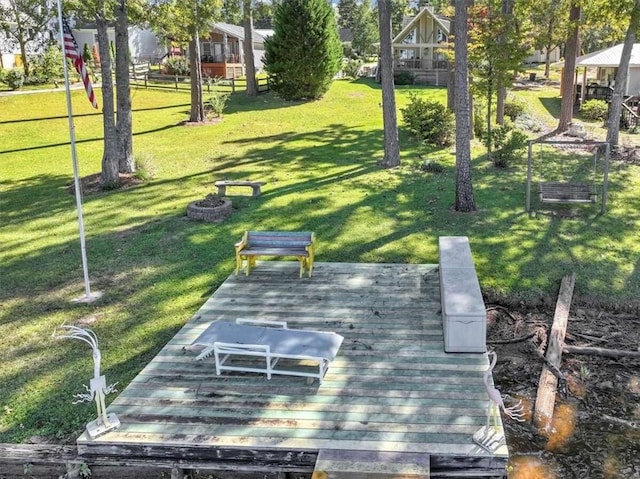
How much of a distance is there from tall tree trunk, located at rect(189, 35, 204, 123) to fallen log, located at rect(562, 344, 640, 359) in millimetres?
19018

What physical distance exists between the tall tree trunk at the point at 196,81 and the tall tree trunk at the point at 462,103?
1351cm

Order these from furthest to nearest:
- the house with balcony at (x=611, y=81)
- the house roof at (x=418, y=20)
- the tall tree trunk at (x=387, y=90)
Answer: the house roof at (x=418, y=20) → the house with balcony at (x=611, y=81) → the tall tree trunk at (x=387, y=90)

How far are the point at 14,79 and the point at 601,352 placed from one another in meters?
33.6

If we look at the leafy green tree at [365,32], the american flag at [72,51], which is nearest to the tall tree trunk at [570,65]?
the american flag at [72,51]

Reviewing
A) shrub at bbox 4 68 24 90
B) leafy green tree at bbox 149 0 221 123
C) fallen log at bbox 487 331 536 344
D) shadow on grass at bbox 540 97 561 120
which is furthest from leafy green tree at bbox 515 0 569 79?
shrub at bbox 4 68 24 90

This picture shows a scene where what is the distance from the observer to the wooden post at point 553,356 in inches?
272

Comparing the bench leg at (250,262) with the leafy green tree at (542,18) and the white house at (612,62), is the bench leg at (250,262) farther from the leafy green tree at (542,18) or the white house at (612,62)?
the white house at (612,62)

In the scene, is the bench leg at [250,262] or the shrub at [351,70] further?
the shrub at [351,70]

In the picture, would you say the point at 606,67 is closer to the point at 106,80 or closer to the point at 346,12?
the point at 106,80

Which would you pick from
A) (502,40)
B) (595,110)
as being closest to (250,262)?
(502,40)

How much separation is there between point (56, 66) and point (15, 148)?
1483cm

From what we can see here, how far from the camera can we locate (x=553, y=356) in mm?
8062

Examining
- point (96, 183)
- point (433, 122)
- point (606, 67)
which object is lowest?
point (96, 183)

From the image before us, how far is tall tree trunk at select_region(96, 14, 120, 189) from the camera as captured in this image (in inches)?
587
